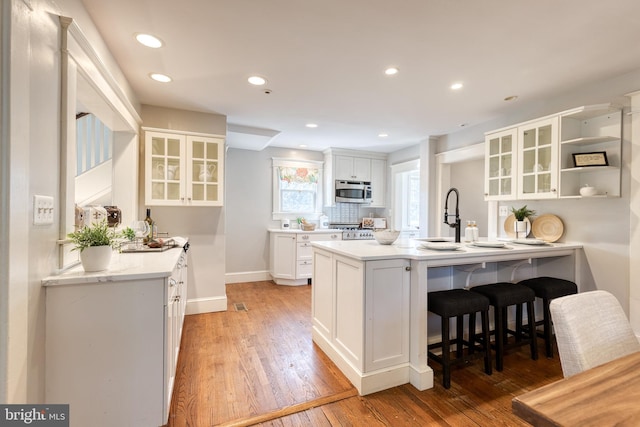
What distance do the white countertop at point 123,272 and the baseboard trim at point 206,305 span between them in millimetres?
1686

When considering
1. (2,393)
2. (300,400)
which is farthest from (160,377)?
(300,400)

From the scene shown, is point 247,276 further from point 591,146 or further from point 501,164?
point 591,146

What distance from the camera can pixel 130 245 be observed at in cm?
244

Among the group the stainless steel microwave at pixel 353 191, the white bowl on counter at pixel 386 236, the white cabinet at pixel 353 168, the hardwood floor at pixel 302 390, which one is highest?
the white cabinet at pixel 353 168

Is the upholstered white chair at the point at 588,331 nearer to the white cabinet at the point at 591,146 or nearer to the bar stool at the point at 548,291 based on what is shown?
the bar stool at the point at 548,291

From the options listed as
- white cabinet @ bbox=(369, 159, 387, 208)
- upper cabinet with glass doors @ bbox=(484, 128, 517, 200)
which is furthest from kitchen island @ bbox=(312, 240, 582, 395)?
white cabinet @ bbox=(369, 159, 387, 208)

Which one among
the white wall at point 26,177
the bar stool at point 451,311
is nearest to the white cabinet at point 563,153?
the bar stool at point 451,311

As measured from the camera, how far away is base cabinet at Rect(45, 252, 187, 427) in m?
1.39

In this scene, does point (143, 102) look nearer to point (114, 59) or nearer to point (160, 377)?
point (114, 59)

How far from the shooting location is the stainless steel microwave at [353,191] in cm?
545

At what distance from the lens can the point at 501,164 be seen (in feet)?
10.8

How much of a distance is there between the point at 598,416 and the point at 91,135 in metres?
4.82

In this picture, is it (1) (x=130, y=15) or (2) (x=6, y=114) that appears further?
(1) (x=130, y=15)

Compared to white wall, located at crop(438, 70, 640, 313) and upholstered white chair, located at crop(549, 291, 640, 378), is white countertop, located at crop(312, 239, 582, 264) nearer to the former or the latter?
white wall, located at crop(438, 70, 640, 313)
